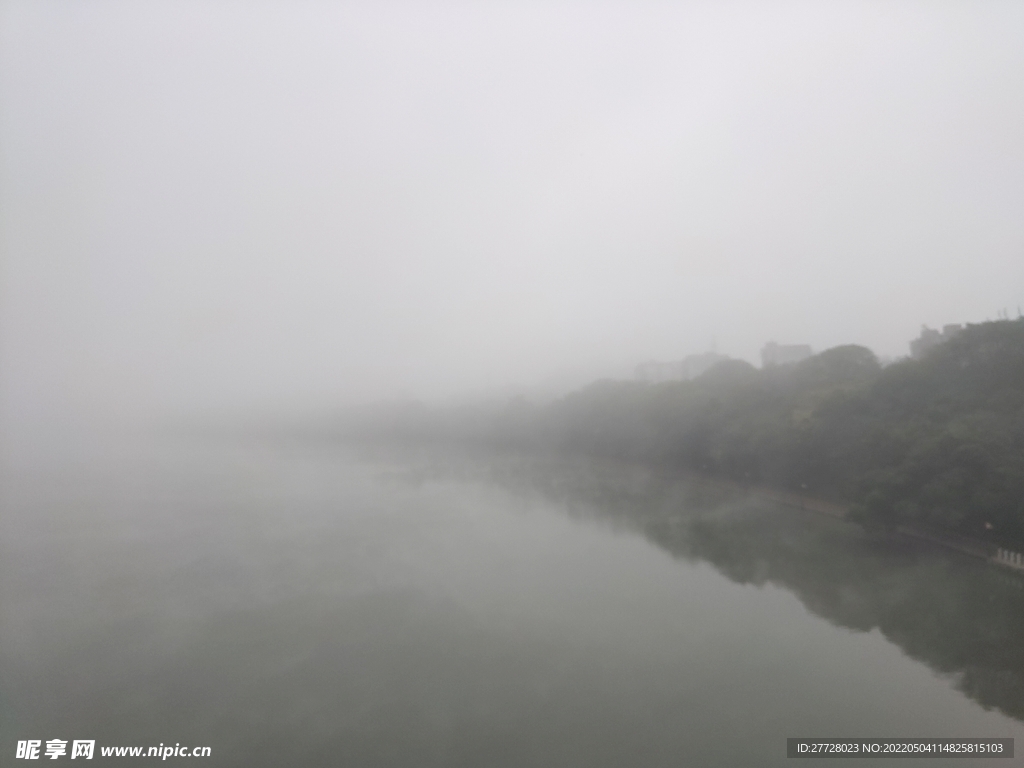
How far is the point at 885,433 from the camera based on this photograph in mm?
8195

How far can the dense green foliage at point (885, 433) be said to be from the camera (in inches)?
265

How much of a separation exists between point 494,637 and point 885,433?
5.99 m

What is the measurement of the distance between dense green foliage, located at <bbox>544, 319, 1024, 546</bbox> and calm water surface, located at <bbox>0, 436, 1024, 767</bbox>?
0.65m

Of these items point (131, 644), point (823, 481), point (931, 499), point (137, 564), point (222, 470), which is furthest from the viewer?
point (222, 470)

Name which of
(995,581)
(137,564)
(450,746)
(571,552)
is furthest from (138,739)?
Answer: (995,581)

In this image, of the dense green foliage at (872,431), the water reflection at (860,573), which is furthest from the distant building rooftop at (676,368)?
the water reflection at (860,573)

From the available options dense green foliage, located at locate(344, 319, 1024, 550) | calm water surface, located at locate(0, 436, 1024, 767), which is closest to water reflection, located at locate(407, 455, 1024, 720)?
calm water surface, located at locate(0, 436, 1024, 767)

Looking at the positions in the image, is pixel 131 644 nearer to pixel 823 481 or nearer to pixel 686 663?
pixel 686 663

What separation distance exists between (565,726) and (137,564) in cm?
642

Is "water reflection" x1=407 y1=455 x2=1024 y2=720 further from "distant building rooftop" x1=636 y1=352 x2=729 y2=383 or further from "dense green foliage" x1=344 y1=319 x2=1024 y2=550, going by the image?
"distant building rooftop" x1=636 y1=352 x2=729 y2=383

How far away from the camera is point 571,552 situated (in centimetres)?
827

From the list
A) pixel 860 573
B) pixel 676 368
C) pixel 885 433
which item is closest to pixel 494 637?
pixel 860 573

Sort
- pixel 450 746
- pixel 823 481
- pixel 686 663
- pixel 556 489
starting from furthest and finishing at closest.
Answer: pixel 556 489, pixel 823 481, pixel 686 663, pixel 450 746

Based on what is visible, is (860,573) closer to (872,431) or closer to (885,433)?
(885,433)
